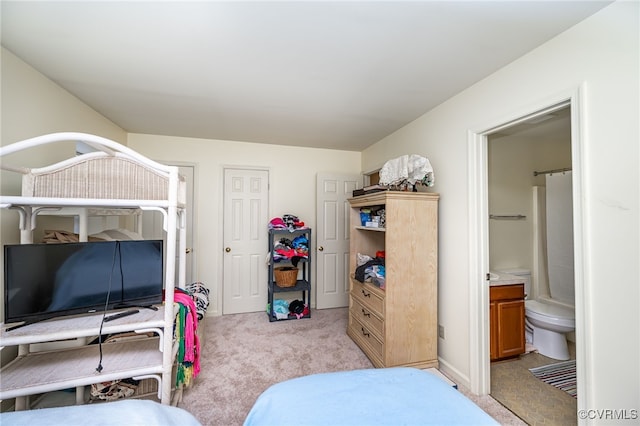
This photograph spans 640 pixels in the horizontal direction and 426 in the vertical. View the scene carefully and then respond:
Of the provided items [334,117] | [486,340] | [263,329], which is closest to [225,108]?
[334,117]

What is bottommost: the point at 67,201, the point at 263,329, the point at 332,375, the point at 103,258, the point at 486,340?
the point at 263,329

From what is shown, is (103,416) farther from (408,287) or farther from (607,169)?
(607,169)

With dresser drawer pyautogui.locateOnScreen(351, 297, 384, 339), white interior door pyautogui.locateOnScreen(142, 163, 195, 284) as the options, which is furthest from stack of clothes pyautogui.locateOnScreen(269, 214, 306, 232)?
dresser drawer pyautogui.locateOnScreen(351, 297, 384, 339)

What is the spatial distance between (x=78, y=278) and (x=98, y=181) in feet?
2.01

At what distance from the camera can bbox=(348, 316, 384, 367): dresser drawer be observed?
2188mm

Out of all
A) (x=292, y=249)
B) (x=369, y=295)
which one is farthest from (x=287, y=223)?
(x=369, y=295)

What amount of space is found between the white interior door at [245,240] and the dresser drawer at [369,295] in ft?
4.87

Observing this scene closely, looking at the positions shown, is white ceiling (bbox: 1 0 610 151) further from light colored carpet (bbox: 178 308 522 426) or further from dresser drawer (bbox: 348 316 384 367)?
light colored carpet (bbox: 178 308 522 426)

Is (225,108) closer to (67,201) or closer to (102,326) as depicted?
(67,201)

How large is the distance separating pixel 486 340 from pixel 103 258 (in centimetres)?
275

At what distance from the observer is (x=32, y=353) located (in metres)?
1.57

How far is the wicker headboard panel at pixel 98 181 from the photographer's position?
1409 mm

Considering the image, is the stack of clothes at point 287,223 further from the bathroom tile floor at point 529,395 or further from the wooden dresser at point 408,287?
the bathroom tile floor at point 529,395

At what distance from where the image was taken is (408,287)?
7.02 feet
